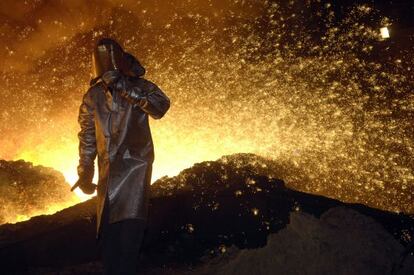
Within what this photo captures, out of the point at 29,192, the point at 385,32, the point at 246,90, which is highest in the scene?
the point at 385,32

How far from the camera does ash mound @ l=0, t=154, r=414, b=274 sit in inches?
137

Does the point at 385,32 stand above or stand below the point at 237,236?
above

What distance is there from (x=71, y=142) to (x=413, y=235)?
930 cm

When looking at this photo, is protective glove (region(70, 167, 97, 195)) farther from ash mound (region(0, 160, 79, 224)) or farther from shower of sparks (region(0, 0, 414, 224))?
shower of sparks (region(0, 0, 414, 224))

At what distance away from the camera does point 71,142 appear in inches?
435

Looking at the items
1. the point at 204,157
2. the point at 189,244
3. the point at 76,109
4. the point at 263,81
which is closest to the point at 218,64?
the point at 263,81

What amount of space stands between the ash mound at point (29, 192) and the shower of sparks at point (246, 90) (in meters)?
2.24

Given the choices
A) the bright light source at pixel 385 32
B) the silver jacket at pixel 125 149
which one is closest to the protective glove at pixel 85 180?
the silver jacket at pixel 125 149

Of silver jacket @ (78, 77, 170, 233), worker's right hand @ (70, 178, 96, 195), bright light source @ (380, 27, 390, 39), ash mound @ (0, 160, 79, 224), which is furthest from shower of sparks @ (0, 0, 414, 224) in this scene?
silver jacket @ (78, 77, 170, 233)

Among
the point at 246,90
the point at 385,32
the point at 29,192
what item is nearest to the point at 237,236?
the point at 29,192

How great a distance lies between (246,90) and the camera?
10.3 metres

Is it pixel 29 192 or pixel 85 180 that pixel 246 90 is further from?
A: pixel 85 180

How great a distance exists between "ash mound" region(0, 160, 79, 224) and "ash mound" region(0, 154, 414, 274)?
202cm

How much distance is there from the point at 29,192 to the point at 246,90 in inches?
232
